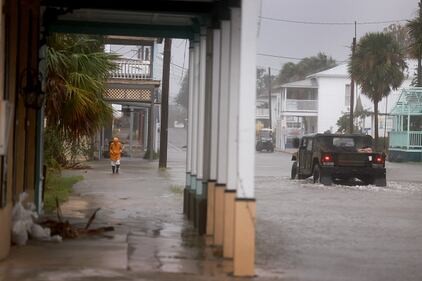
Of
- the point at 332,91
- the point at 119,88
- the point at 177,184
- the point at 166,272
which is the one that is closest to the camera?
the point at 166,272

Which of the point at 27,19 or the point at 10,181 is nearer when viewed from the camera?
the point at 10,181

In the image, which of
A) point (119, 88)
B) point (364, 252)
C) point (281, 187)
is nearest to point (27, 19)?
point (364, 252)

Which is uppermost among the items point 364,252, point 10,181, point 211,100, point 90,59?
point 90,59

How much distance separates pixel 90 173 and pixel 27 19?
53.5 ft

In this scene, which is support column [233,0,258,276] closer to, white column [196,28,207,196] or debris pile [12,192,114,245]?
debris pile [12,192,114,245]

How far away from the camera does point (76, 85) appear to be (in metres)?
18.2

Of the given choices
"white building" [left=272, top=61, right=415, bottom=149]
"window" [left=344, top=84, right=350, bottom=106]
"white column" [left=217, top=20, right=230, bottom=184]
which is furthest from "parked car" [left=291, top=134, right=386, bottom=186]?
"window" [left=344, top=84, right=350, bottom=106]

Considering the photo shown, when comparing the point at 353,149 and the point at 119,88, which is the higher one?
the point at 119,88

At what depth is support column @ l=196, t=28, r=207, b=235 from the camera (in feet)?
43.6

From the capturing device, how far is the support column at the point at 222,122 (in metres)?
11.4

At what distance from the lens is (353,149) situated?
25.5m

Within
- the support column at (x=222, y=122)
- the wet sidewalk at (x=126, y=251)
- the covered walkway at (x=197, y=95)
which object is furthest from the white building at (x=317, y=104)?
the support column at (x=222, y=122)

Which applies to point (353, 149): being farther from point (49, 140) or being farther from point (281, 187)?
point (49, 140)

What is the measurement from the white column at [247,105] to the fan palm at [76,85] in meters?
8.58
